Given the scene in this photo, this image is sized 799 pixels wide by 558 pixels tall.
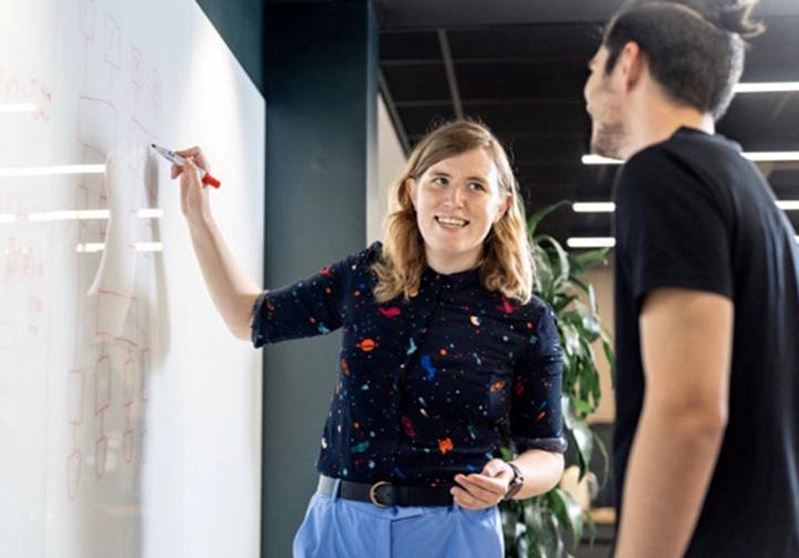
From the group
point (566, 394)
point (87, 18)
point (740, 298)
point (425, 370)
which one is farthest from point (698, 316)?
point (566, 394)

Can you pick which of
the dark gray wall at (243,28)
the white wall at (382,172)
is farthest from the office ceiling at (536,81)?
the dark gray wall at (243,28)

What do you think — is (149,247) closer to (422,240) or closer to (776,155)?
(422,240)

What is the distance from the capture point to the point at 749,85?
14.5ft

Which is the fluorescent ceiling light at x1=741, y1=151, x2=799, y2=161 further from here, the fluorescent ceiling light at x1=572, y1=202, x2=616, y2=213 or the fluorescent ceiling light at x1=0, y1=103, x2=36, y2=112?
the fluorescent ceiling light at x1=0, y1=103, x2=36, y2=112

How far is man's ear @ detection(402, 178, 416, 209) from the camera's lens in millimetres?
2059

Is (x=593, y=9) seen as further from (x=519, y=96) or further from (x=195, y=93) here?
(x=195, y=93)

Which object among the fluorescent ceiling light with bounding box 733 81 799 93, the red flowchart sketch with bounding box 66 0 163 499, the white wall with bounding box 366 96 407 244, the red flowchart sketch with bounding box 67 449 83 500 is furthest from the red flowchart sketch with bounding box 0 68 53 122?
the fluorescent ceiling light with bounding box 733 81 799 93

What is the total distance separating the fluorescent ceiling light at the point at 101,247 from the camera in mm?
1653

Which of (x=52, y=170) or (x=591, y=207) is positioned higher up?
(x=591, y=207)

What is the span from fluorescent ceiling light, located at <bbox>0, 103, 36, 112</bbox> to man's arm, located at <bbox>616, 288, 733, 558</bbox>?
88cm

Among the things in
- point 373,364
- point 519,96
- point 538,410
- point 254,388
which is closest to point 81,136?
point 373,364

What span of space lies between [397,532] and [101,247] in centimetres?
68

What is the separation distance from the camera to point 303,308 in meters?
1.99

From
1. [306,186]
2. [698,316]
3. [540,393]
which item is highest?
[306,186]
